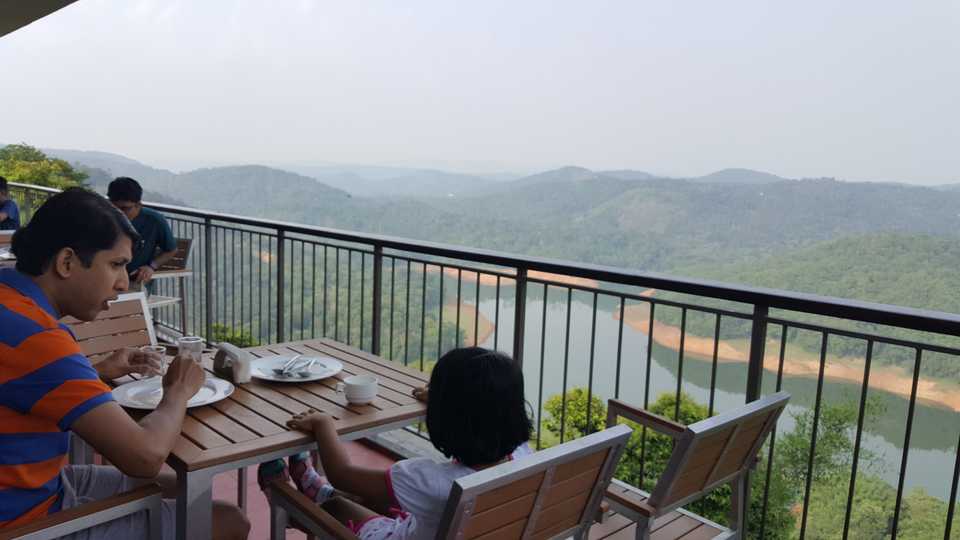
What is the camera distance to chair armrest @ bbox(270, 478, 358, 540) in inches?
59.1

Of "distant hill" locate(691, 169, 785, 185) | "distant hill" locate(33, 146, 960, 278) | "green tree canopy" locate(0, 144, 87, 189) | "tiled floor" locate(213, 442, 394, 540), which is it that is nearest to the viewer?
"tiled floor" locate(213, 442, 394, 540)

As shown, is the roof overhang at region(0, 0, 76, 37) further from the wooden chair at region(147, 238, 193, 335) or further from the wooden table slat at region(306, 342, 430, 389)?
the wooden table slat at region(306, 342, 430, 389)

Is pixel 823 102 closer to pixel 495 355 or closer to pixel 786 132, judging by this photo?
pixel 786 132

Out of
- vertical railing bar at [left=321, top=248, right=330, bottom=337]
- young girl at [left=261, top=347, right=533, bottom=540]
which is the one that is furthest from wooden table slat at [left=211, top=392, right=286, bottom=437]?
vertical railing bar at [left=321, top=248, right=330, bottom=337]

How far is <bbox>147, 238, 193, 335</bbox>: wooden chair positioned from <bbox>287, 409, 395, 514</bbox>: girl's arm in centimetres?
373

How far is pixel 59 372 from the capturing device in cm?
130

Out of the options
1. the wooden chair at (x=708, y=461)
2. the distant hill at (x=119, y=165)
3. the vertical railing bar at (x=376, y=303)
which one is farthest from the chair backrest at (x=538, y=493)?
the distant hill at (x=119, y=165)

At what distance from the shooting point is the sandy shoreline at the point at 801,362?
261cm

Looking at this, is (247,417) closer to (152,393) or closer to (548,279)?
(152,393)

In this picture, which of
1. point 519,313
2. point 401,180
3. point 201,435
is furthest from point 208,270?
point 401,180

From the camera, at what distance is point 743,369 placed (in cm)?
261

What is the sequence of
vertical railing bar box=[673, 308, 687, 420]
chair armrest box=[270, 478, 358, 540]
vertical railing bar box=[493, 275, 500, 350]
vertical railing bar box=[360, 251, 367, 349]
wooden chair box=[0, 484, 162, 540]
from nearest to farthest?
wooden chair box=[0, 484, 162, 540], chair armrest box=[270, 478, 358, 540], vertical railing bar box=[673, 308, 687, 420], vertical railing bar box=[493, 275, 500, 350], vertical railing bar box=[360, 251, 367, 349]

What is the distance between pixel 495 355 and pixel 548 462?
27cm

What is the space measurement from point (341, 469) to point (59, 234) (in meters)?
0.83
